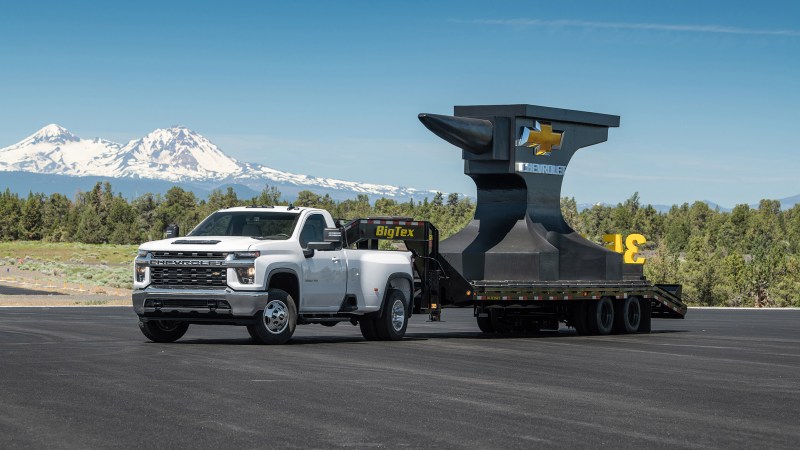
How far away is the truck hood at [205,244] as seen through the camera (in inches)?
792

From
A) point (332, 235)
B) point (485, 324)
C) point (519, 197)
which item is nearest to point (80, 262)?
point (485, 324)

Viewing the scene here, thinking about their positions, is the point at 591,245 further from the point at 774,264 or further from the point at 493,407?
the point at 774,264

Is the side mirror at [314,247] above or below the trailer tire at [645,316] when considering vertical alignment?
above

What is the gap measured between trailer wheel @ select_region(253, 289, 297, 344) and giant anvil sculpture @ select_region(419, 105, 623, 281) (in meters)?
6.14

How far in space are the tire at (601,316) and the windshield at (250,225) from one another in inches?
326

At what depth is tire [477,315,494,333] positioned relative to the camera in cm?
2748

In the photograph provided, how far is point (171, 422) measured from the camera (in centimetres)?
1108

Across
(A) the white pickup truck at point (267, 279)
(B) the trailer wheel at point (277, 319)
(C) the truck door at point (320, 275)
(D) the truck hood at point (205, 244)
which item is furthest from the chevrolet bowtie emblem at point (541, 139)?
(D) the truck hood at point (205, 244)

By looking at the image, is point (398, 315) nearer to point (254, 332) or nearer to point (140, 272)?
point (254, 332)

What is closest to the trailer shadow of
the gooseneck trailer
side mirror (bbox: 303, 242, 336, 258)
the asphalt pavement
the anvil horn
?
the asphalt pavement

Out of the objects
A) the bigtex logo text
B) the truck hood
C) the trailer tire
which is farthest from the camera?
the trailer tire

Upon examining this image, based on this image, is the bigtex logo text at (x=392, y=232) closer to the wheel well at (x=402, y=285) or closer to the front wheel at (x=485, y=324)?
the wheel well at (x=402, y=285)

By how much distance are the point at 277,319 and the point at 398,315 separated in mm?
3323

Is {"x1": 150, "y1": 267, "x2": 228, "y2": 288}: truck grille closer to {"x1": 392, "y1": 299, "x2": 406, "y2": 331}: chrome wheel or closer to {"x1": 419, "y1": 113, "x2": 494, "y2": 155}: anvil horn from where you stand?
{"x1": 392, "y1": 299, "x2": 406, "y2": 331}: chrome wheel
